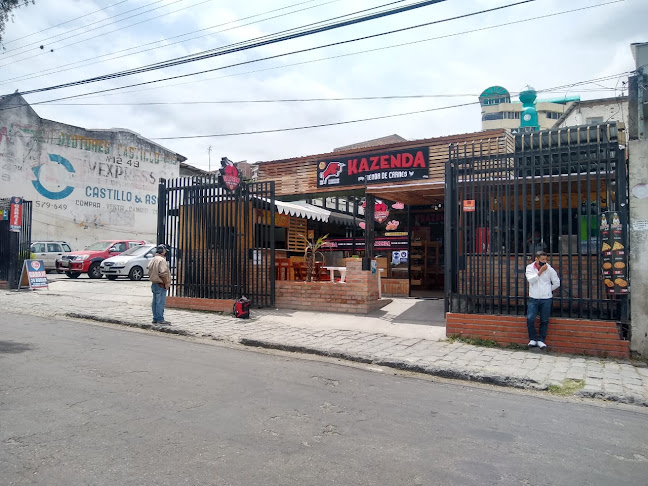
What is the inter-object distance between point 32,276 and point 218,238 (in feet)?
26.4

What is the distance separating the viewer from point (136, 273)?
19141 millimetres

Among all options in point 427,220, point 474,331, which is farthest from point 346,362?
point 427,220

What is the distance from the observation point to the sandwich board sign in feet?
50.3

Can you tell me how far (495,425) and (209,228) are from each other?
8.58m

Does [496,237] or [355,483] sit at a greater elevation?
[496,237]

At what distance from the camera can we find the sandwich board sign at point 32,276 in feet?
50.3

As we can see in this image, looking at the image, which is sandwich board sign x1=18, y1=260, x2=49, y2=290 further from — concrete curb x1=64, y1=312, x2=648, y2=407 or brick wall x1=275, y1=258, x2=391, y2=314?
concrete curb x1=64, y1=312, x2=648, y2=407

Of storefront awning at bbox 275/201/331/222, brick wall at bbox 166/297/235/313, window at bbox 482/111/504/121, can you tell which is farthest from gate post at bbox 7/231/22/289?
window at bbox 482/111/504/121

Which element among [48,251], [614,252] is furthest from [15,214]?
[614,252]

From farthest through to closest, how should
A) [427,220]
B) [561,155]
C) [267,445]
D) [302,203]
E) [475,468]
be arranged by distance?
[302,203], [427,220], [561,155], [267,445], [475,468]

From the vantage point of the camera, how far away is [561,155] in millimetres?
7645

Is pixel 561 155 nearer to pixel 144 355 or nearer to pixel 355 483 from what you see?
pixel 355 483

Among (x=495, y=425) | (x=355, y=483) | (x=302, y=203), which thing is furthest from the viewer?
(x=302, y=203)

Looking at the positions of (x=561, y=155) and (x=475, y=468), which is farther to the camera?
(x=561, y=155)
